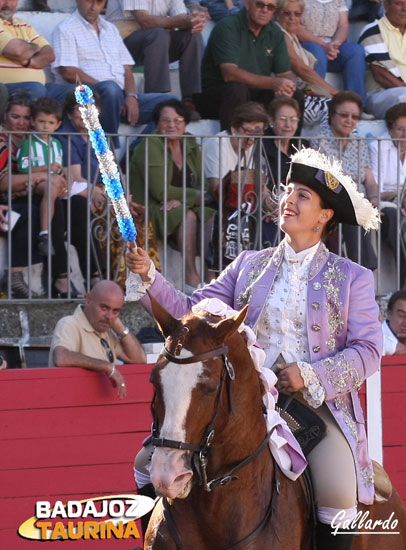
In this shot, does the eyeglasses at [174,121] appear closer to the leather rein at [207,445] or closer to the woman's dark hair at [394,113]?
the woman's dark hair at [394,113]

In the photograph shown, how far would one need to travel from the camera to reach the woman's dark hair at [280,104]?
790cm

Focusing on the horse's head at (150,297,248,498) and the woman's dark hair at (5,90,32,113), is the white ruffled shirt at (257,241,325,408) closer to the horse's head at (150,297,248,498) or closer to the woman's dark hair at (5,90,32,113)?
the horse's head at (150,297,248,498)

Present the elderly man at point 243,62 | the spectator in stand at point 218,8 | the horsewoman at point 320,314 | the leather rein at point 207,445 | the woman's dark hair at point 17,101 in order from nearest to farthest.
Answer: the leather rein at point 207,445
the horsewoman at point 320,314
the woman's dark hair at point 17,101
the elderly man at point 243,62
the spectator in stand at point 218,8

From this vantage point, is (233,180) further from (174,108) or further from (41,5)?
(41,5)

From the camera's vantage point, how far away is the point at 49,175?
6.97 metres

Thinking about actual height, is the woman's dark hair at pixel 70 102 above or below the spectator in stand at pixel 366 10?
below

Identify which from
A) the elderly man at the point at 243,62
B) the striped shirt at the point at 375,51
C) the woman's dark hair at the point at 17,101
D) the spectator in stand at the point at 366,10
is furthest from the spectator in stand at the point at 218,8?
the woman's dark hair at the point at 17,101

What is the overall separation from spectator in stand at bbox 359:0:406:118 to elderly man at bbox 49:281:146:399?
3.53m

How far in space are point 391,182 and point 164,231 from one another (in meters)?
1.65

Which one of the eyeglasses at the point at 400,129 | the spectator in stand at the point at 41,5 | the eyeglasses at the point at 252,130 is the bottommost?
the eyeglasses at the point at 400,129

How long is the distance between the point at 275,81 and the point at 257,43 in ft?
1.33

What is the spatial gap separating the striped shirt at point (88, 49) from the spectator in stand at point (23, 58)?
0.41 ft

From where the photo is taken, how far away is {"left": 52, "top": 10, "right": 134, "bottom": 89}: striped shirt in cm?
791

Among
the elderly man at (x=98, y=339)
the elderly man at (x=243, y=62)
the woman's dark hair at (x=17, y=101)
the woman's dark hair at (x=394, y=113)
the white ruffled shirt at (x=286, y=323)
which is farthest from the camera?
the elderly man at (x=243, y=62)
